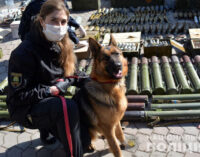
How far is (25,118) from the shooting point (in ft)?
10.8

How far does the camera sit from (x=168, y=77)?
570 cm

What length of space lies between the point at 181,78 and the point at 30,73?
3833 millimetres

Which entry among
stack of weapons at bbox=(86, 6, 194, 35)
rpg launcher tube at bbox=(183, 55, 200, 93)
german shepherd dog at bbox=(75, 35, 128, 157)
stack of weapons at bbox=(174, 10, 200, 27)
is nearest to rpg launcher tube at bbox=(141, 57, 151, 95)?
rpg launcher tube at bbox=(183, 55, 200, 93)

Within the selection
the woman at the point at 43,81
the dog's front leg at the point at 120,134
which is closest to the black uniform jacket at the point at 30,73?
the woman at the point at 43,81

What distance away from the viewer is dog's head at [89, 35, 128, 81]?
3268 millimetres

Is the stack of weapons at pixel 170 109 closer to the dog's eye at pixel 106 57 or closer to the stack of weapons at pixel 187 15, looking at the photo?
the dog's eye at pixel 106 57

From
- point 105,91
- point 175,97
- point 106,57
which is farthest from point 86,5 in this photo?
point 105,91

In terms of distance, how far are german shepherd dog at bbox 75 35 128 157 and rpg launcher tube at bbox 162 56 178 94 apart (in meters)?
2.12

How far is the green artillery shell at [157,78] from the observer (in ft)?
17.2

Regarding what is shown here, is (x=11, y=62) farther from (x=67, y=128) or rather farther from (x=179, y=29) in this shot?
(x=179, y=29)

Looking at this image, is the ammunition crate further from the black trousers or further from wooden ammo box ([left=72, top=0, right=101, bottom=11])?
the black trousers

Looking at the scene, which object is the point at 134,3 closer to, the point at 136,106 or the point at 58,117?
the point at 136,106

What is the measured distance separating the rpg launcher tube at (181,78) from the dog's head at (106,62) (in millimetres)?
2370

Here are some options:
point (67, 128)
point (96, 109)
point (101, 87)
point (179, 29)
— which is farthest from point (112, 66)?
point (179, 29)
